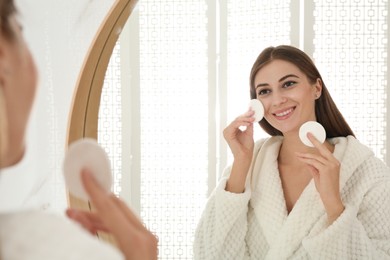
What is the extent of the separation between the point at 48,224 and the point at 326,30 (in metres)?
0.86

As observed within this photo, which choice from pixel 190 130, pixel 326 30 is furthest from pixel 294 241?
pixel 326 30

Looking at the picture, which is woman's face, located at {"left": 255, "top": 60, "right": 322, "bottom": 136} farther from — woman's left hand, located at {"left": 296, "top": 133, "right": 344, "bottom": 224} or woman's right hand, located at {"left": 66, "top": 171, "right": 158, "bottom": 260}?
woman's right hand, located at {"left": 66, "top": 171, "right": 158, "bottom": 260}

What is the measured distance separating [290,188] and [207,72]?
279 mm

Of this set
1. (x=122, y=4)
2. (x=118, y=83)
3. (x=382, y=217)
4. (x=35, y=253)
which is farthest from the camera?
(x=118, y=83)

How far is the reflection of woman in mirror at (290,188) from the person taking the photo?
0.70 meters

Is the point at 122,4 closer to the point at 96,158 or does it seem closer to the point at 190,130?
the point at 96,158

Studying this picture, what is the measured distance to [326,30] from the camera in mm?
923

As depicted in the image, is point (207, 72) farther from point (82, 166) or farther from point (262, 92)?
point (82, 166)

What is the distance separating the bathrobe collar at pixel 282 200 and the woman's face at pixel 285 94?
8 cm

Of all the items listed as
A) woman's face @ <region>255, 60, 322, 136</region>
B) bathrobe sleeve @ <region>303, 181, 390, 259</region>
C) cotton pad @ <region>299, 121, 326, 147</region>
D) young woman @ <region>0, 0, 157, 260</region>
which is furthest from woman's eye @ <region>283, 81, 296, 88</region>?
young woman @ <region>0, 0, 157, 260</region>

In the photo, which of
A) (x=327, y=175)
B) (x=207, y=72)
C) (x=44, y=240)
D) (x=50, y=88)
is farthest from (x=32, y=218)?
(x=207, y=72)

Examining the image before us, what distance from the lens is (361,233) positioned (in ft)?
2.27

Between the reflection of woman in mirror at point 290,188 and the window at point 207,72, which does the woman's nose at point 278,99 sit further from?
the window at point 207,72

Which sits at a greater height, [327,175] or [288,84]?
[288,84]
